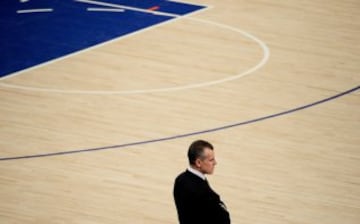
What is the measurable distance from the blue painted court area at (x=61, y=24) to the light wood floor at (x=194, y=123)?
1.14 ft

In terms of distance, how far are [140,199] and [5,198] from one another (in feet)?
4.64

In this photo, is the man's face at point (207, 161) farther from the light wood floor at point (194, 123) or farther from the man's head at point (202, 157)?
the light wood floor at point (194, 123)

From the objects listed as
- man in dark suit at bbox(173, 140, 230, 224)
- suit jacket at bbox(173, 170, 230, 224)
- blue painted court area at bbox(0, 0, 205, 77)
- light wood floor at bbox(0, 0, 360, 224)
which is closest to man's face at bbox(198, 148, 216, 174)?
man in dark suit at bbox(173, 140, 230, 224)

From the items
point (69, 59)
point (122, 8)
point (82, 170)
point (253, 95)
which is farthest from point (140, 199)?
point (122, 8)

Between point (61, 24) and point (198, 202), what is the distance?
27.5ft

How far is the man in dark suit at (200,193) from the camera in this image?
6852 mm

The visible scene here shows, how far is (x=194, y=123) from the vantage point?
11492 millimetres

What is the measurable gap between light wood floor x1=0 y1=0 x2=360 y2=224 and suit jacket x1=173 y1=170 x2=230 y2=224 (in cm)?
240

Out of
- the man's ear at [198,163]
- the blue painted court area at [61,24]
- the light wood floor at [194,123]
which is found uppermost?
the man's ear at [198,163]

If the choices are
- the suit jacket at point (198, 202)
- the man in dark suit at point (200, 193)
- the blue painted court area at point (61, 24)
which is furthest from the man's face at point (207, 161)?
the blue painted court area at point (61, 24)

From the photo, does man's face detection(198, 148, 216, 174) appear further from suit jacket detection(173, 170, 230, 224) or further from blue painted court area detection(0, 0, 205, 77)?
blue painted court area detection(0, 0, 205, 77)

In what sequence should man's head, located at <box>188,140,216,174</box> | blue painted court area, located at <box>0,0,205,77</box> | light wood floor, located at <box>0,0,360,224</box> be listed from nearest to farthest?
man's head, located at <box>188,140,216,174</box> → light wood floor, located at <box>0,0,360,224</box> → blue painted court area, located at <box>0,0,205,77</box>

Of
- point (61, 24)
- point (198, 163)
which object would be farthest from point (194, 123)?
point (198, 163)

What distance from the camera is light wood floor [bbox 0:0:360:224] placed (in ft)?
31.7
